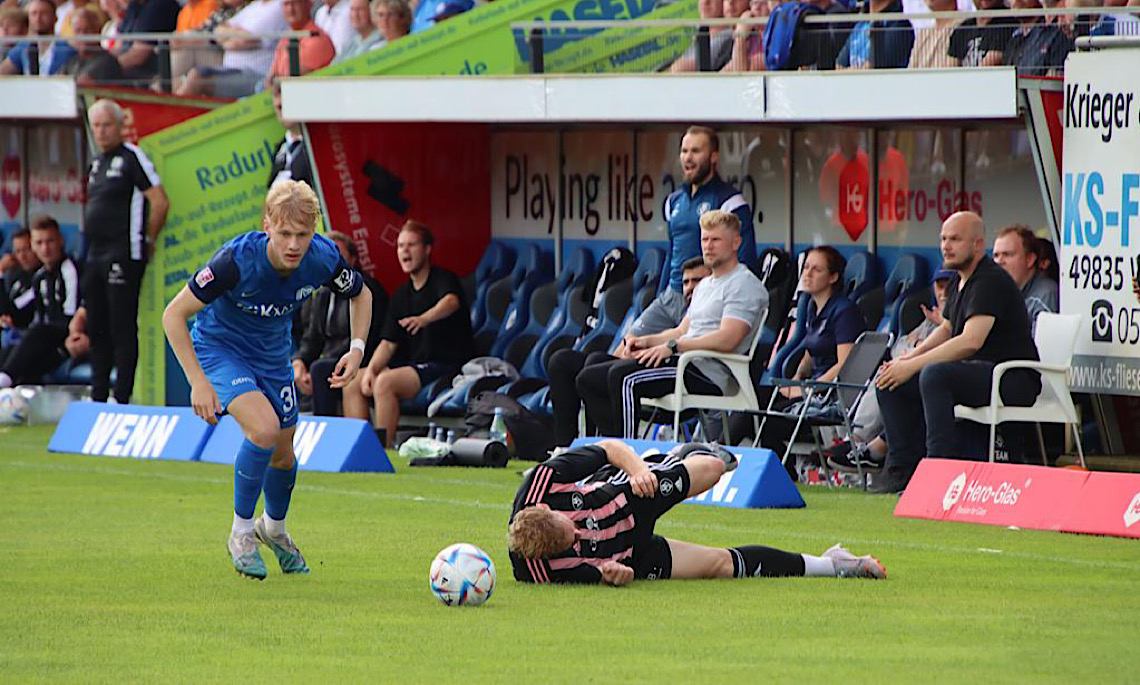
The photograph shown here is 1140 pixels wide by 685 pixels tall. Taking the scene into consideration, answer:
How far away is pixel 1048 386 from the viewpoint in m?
12.3

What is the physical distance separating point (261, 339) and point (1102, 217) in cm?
547

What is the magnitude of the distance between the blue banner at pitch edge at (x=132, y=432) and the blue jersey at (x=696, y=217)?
3.60 meters

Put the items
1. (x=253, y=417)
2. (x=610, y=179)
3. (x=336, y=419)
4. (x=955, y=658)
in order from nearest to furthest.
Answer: (x=955, y=658)
(x=253, y=417)
(x=336, y=419)
(x=610, y=179)

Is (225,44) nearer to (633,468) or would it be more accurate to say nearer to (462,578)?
(633,468)

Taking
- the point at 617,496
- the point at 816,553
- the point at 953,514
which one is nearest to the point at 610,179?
the point at 953,514

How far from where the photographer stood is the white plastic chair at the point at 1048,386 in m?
11.9

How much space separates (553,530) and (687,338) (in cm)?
513

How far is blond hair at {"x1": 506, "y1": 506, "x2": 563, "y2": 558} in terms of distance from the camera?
8.34 metres

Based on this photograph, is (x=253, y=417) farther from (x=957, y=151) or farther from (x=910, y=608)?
(x=957, y=151)

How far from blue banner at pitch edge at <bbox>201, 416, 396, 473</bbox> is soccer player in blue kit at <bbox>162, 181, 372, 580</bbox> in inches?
198

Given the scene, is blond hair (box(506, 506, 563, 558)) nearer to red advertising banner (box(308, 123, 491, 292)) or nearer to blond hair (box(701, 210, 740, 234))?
blond hair (box(701, 210, 740, 234))

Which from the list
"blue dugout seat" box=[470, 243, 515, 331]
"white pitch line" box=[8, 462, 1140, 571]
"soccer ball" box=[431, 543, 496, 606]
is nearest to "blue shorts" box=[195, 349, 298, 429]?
"soccer ball" box=[431, 543, 496, 606]

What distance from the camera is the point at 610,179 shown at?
17656 millimetres

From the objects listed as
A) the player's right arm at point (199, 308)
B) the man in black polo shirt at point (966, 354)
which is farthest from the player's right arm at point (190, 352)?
the man in black polo shirt at point (966, 354)
